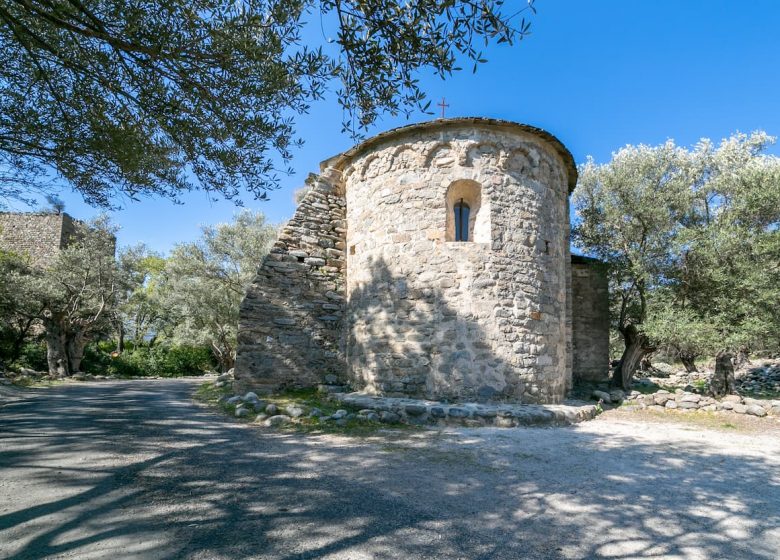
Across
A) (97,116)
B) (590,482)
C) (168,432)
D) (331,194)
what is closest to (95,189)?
(97,116)

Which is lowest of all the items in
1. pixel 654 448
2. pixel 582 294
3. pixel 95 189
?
pixel 654 448

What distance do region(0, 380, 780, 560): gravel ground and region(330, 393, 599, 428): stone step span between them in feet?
2.66

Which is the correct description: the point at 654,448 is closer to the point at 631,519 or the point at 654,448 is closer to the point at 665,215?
the point at 631,519

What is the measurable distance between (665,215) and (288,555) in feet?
44.3

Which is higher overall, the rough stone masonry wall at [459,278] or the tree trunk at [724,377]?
the rough stone masonry wall at [459,278]

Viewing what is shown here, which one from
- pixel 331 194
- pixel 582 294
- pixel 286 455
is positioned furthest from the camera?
pixel 582 294

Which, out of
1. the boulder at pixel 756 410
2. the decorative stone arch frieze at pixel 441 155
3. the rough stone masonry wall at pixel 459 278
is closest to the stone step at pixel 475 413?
the rough stone masonry wall at pixel 459 278

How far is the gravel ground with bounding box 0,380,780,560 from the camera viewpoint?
3.08 metres

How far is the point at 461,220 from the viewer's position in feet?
32.5

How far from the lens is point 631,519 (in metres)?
3.74

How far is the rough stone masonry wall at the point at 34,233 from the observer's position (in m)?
25.0

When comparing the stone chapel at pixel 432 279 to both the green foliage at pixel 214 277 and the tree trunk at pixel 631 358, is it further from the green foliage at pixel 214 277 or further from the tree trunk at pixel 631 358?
the green foliage at pixel 214 277

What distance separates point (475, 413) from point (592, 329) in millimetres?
7148

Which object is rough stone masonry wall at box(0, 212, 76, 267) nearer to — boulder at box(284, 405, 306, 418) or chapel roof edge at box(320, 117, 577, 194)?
chapel roof edge at box(320, 117, 577, 194)
